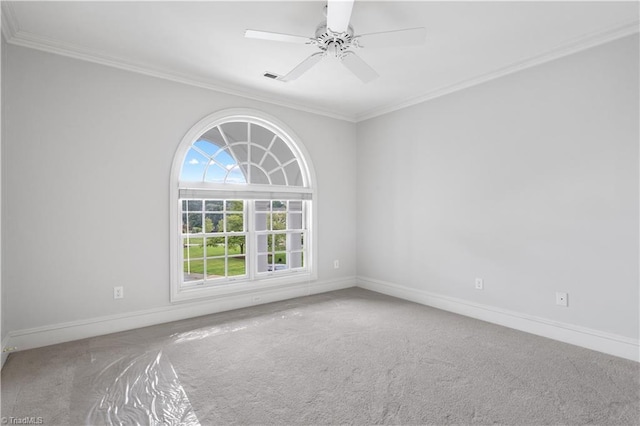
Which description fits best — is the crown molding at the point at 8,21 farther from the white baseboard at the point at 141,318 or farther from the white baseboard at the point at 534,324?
the white baseboard at the point at 534,324

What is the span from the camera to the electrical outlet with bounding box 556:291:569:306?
2.96 meters

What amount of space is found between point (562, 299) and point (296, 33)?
330cm

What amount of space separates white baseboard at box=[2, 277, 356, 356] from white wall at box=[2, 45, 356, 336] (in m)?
0.05

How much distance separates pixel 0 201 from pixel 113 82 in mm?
1410

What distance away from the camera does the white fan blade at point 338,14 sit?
1.94 m

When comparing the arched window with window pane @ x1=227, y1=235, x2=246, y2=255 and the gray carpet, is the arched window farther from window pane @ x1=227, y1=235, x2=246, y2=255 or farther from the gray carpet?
the gray carpet

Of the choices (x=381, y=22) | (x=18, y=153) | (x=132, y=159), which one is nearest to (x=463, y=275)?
(x=381, y=22)

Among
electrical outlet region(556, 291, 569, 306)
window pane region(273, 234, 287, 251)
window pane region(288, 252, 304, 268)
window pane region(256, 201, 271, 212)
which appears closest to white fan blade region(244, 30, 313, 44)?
window pane region(256, 201, 271, 212)

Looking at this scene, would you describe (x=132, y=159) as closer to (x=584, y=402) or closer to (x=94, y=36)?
(x=94, y=36)

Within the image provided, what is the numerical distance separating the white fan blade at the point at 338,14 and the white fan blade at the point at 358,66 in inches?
11.7

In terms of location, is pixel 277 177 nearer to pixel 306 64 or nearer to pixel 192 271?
pixel 192 271

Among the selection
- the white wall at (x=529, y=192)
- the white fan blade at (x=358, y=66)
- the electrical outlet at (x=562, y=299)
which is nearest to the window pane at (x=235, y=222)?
the white wall at (x=529, y=192)

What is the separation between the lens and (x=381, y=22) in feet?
8.48

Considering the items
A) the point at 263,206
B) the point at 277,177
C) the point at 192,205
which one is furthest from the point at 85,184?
the point at 277,177
